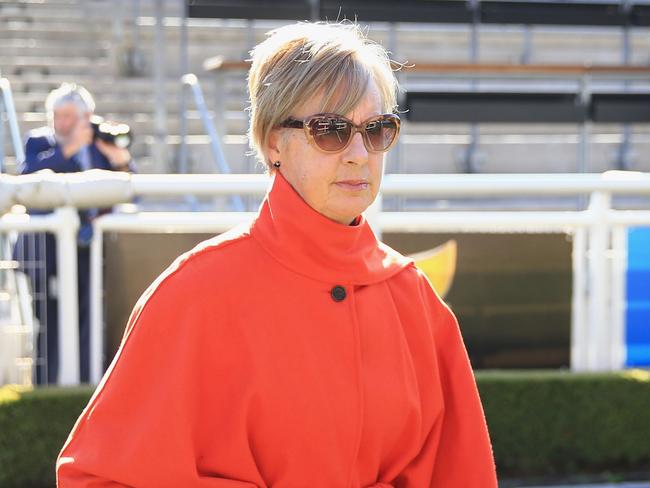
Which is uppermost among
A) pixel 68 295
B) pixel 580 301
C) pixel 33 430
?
pixel 68 295

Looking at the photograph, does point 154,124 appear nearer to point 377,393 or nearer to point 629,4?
point 629,4

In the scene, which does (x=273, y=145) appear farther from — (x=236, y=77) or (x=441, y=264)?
(x=236, y=77)

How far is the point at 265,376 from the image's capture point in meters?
1.93

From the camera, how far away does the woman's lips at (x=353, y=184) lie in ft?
6.69

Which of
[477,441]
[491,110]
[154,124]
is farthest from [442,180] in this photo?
[154,124]

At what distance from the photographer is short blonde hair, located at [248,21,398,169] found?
6.58 ft

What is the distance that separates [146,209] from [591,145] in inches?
194

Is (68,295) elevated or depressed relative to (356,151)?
depressed

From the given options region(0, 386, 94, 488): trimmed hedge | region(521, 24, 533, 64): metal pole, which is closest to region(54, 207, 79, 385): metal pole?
region(0, 386, 94, 488): trimmed hedge

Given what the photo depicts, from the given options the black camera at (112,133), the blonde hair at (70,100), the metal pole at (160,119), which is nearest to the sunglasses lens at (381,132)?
the black camera at (112,133)

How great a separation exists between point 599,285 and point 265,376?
373 centimetres

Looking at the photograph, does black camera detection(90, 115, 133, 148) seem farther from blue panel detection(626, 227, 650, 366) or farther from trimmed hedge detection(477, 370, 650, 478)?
blue panel detection(626, 227, 650, 366)

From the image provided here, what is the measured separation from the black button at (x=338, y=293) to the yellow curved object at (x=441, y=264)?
3121 millimetres

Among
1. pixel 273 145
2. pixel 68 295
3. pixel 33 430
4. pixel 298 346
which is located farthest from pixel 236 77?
pixel 298 346
